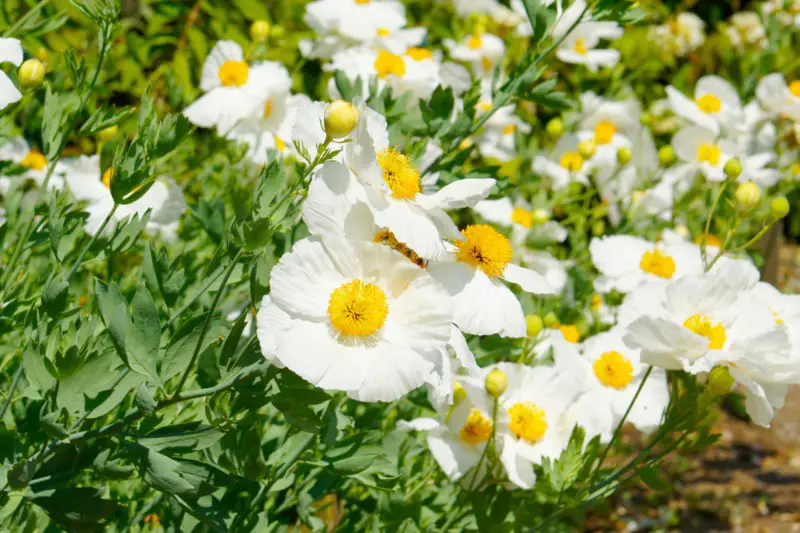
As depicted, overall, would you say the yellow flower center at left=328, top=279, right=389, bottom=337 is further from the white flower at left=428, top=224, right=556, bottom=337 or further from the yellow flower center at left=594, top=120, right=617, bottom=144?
the yellow flower center at left=594, top=120, right=617, bottom=144

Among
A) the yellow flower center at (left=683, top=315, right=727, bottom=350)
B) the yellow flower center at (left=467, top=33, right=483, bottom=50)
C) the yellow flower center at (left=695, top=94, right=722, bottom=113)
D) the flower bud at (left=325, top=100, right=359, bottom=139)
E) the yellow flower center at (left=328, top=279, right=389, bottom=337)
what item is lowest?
the yellow flower center at (left=695, top=94, right=722, bottom=113)

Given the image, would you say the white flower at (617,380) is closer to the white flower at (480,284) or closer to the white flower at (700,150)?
the white flower at (480,284)

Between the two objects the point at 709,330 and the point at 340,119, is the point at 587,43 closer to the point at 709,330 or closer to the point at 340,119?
the point at 709,330

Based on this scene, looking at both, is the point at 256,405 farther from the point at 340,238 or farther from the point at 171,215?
the point at 171,215

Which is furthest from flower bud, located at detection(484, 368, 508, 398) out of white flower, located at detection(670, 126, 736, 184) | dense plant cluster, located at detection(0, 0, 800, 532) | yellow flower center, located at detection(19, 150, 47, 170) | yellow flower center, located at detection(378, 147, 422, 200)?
white flower, located at detection(670, 126, 736, 184)

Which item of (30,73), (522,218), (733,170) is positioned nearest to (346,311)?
(30,73)

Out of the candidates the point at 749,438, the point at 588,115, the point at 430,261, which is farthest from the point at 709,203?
the point at 430,261
